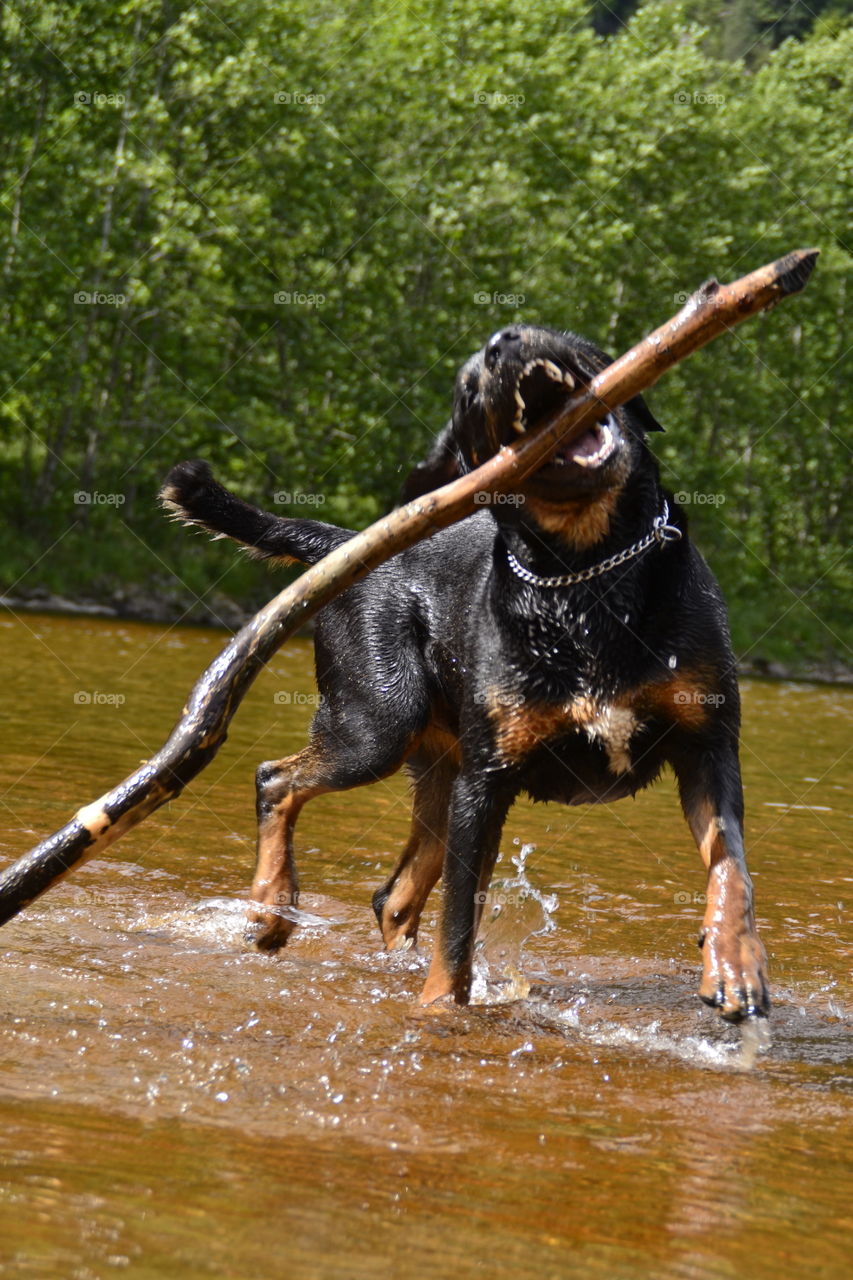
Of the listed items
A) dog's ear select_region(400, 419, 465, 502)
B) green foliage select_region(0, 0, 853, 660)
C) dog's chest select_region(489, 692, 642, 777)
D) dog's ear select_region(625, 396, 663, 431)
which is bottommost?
dog's chest select_region(489, 692, 642, 777)

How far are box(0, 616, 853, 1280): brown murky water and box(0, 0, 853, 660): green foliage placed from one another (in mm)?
14520

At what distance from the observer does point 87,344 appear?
22.8 metres

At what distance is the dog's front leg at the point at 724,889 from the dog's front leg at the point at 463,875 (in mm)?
532

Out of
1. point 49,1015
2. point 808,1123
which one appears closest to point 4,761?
point 49,1015

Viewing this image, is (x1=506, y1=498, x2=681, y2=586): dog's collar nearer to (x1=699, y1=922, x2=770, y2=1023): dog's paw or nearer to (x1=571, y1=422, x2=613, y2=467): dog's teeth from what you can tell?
(x1=571, y1=422, x2=613, y2=467): dog's teeth

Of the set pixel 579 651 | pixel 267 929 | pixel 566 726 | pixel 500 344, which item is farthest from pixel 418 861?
pixel 500 344

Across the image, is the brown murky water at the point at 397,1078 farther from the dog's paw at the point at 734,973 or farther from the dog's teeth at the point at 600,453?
the dog's teeth at the point at 600,453

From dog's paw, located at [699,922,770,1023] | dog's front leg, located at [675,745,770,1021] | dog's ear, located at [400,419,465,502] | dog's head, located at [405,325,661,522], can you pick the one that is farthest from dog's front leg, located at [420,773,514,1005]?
dog's ear, located at [400,419,465,502]

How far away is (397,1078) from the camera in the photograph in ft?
10.1

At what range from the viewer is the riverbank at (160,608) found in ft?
65.6

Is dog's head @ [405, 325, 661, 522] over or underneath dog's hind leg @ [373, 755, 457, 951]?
over

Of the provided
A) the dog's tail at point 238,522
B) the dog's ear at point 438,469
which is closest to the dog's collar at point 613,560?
the dog's ear at point 438,469

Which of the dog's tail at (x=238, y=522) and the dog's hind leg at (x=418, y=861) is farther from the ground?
the dog's tail at (x=238, y=522)

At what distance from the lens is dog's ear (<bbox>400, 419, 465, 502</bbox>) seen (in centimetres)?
426
